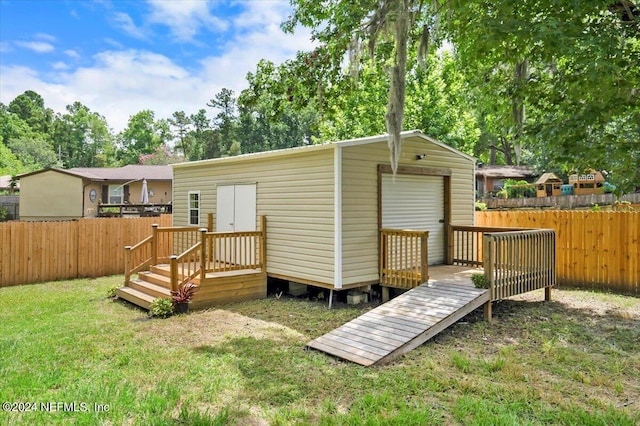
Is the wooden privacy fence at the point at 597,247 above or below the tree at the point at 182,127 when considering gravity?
below

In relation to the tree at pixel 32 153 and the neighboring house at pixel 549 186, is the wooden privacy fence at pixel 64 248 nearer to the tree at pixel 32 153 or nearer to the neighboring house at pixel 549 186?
the neighboring house at pixel 549 186

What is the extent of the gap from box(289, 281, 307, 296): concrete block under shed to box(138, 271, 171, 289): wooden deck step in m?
2.32

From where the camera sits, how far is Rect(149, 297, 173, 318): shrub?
6.68 m

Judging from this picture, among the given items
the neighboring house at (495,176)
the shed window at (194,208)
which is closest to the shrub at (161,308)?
the shed window at (194,208)

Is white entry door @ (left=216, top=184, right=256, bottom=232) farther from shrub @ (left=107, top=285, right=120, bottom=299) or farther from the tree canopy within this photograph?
shrub @ (left=107, top=285, right=120, bottom=299)

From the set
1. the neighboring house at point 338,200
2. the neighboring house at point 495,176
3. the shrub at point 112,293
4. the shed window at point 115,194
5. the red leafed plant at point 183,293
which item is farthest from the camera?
the neighboring house at point 495,176

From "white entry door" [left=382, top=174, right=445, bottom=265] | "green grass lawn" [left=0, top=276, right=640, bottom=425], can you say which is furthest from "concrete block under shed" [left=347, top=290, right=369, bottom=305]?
"white entry door" [left=382, top=174, right=445, bottom=265]

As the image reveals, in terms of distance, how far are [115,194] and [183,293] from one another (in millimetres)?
18745

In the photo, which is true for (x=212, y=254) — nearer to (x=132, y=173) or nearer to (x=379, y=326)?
(x=379, y=326)

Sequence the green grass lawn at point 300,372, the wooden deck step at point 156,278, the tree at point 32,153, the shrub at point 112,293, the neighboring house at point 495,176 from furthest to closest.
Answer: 1. the tree at point 32,153
2. the neighboring house at point 495,176
3. the shrub at point 112,293
4. the wooden deck step at point 156,278
5. the green grass lawn at point 300,372

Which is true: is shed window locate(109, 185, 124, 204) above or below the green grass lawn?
above

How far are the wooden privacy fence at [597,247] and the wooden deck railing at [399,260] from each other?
13.3 ft

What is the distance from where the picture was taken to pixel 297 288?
8.07 metres

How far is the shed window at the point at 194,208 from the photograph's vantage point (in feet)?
32.9
